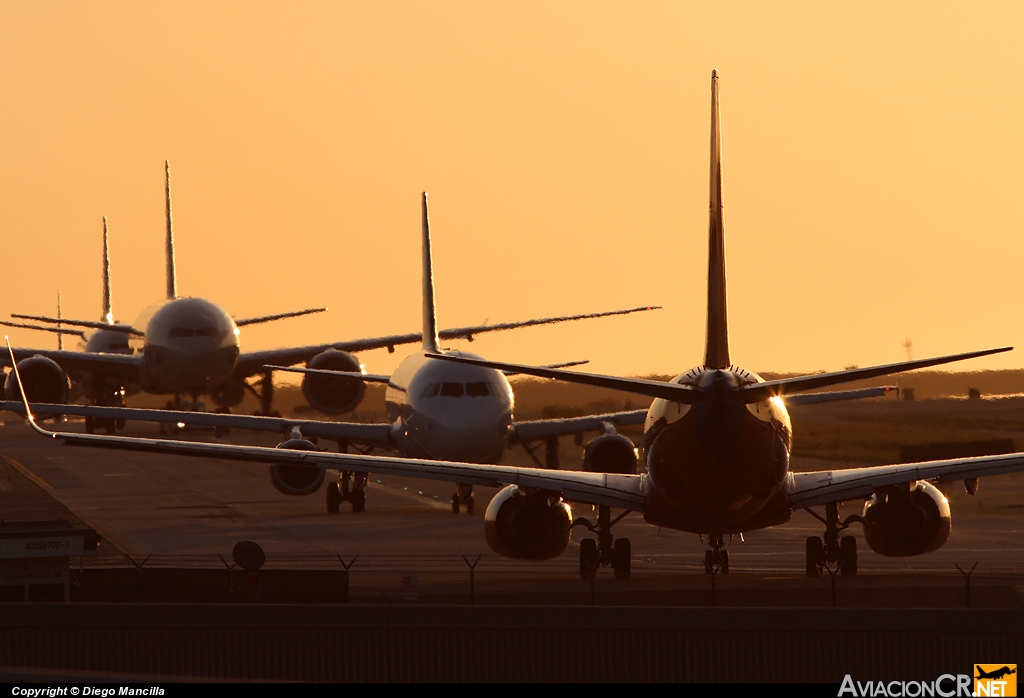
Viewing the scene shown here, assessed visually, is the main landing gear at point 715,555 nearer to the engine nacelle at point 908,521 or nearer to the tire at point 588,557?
the tire at point 588,557

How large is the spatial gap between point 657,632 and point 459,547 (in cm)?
1947

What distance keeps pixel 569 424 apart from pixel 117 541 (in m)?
17.3

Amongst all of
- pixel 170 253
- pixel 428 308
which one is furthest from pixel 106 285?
pixel 428 308

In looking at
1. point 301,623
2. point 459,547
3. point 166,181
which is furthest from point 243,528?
point 166,181

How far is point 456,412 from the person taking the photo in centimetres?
4572

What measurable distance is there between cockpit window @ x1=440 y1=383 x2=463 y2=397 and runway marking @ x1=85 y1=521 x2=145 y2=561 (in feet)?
32.2

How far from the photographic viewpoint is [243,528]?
141 ft

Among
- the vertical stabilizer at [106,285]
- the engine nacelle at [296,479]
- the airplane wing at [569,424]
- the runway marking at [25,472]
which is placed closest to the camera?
the engine nacelle at [296,479]

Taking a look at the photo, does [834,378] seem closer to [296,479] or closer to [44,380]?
[296,479]

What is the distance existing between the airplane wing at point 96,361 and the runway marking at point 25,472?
4972mm

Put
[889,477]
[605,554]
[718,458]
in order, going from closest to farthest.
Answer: [718,458] → [889,477] → [605,554]

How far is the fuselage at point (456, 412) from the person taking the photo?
150 ft

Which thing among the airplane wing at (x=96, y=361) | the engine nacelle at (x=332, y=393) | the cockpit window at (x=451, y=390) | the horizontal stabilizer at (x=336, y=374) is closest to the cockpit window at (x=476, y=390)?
the cockpit window at (x=451, y=390)

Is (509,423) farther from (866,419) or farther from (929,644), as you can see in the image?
(866,419)
